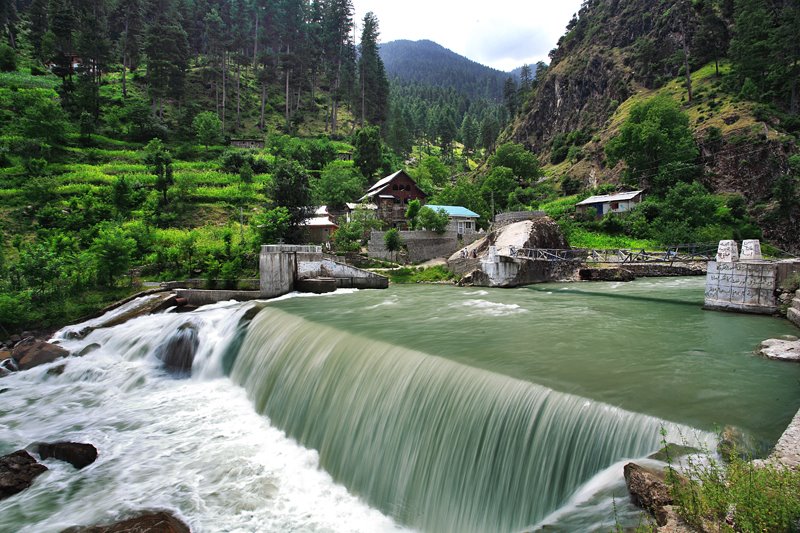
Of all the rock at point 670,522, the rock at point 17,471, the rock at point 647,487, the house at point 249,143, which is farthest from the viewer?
the house at point 249,143

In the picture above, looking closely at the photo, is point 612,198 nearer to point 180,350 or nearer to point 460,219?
point 460,219

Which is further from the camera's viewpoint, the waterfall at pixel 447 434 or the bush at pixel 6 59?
the bush at pixel 6 59

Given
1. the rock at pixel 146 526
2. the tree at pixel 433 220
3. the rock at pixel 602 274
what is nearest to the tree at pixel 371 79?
the tree at pixel 433 220

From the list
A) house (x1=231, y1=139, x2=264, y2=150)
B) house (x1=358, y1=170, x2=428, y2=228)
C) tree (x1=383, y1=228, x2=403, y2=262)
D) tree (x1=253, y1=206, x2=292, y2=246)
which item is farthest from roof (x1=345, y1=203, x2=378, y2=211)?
house (x1=231, y1=139, x2=264, y2=150)

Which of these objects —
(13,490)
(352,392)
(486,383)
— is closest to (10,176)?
(13,490)

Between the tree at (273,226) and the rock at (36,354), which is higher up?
the tree at (273,226)

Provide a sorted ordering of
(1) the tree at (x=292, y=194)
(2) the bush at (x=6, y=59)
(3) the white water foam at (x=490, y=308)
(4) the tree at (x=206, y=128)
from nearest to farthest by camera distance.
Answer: (3) the white water foam at (x=490, y=308), (1) the tree at (x=292, y=194), (2) the bush at (x=6, y=59), (4) the tree at (x=206, y=128)

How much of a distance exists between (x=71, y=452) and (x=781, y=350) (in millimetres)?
19055

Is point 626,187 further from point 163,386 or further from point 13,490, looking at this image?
point 13,490

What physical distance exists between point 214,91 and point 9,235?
58.4m

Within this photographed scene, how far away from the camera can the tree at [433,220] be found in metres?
41.0

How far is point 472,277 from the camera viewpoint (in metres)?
31.7

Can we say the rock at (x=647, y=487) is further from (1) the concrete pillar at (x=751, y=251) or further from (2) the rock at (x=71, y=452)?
(1) the concrete pillar at (x=751, y=251)

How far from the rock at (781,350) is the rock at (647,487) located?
7.88 m
